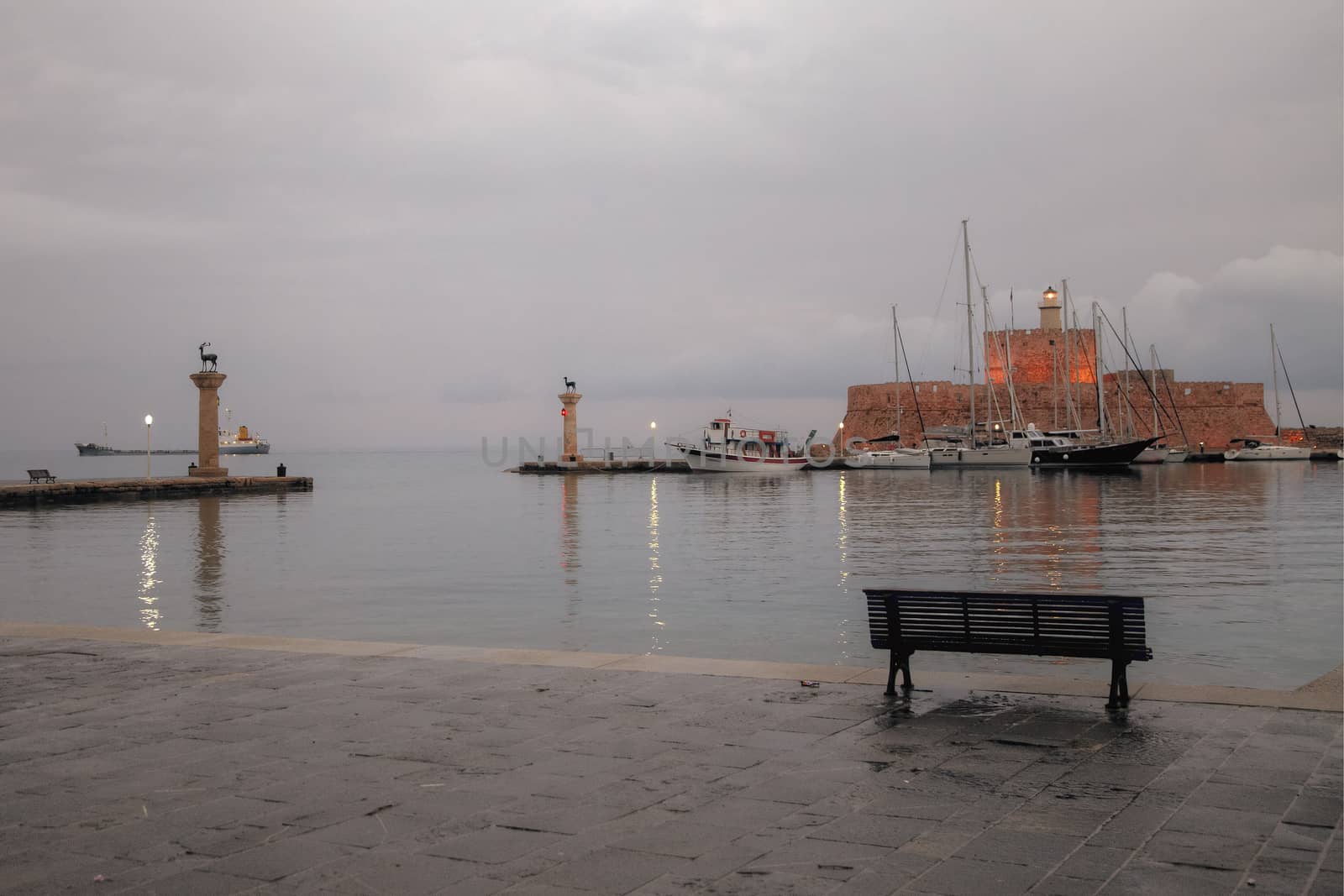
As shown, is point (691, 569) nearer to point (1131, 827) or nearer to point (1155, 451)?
point (1131, 827)

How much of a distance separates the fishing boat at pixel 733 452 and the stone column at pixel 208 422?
34.3 m

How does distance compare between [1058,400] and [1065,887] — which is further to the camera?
[1058,400]

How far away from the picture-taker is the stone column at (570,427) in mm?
70500

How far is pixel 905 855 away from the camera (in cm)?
396

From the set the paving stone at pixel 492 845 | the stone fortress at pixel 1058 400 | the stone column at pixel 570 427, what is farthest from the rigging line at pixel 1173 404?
the paving stone at pixel 492 845

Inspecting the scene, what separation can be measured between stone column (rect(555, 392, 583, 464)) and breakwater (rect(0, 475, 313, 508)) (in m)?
23.5

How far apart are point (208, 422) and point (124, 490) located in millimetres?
4741

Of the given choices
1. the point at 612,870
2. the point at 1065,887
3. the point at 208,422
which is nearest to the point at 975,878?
the point at 1065,887

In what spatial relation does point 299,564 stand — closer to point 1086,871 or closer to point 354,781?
point 354,781

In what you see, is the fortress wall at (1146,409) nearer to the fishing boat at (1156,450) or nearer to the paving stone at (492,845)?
the fishing boat at (1156,450)

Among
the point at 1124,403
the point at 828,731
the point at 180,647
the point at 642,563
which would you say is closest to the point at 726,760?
the point at 828,731

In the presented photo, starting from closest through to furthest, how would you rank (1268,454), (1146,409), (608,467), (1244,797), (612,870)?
(612,870) < (1244,797) < (608,467) < (1268,454) < (1146,409)

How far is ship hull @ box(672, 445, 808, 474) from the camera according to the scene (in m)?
73.8

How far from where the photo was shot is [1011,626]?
6680mm
